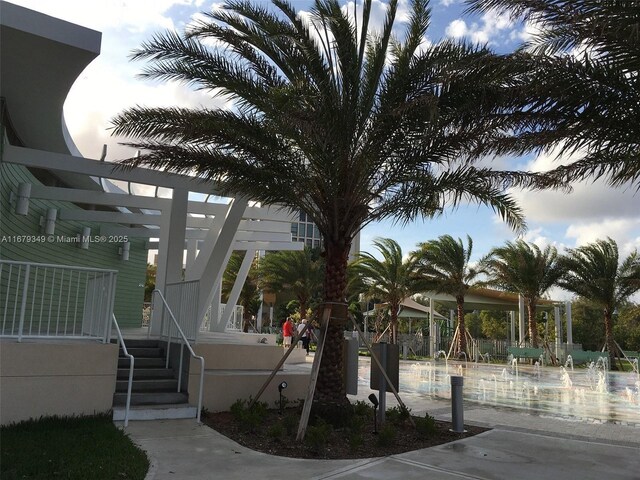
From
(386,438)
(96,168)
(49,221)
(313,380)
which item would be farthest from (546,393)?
(49,221)

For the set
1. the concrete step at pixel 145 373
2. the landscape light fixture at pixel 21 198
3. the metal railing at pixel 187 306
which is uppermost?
the landscape light fixture at pixel 21 198

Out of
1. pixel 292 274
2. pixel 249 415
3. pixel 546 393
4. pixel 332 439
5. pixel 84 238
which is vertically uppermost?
pixel 292 274

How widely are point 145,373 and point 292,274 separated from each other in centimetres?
2734

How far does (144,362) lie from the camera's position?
9867mm

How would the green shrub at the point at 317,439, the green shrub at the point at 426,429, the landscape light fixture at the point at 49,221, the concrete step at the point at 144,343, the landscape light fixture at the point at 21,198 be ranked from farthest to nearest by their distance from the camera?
1. the landscape light fixture at the point at 49,221
2. the landscape light fixture at the point at 21,198
3. the concrete step at the point at 144,343
4. the green shrub at the point at 426,429
5. the green shrub at the point at 317,439

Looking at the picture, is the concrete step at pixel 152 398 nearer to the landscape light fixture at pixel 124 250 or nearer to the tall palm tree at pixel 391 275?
the landscape light fixture at pixel 124 250

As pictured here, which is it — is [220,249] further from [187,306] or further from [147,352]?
[147,352]

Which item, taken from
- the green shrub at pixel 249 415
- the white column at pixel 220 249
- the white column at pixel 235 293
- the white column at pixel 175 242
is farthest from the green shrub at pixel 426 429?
the white column at pixel 235 293

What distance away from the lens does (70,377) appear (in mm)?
7742

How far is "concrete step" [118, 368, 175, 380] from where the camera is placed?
913cm

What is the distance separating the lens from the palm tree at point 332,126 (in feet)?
26.2

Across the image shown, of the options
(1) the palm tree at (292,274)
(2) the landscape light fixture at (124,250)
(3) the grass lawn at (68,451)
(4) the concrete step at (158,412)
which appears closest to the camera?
(3) the grass lawn at (68,451)

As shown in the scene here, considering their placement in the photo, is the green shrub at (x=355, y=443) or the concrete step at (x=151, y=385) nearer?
the green shrub at (x=355, y=443)

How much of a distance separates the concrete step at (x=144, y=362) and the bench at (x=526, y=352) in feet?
81.3
